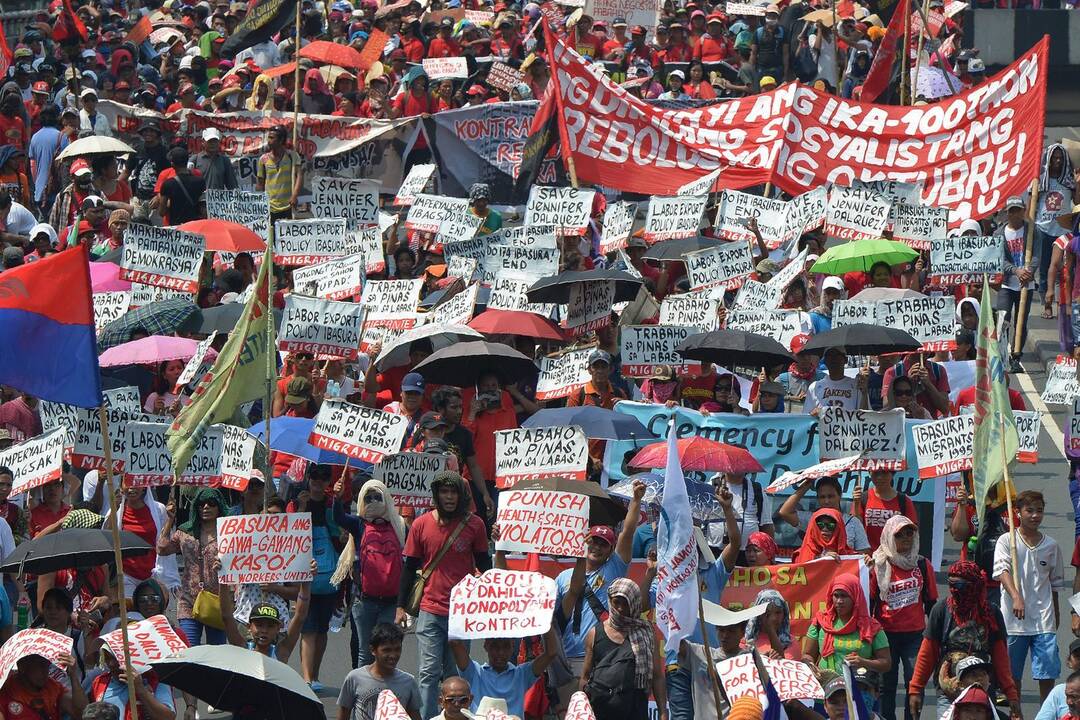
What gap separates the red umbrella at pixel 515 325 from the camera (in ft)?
60.3

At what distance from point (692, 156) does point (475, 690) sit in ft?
36.7

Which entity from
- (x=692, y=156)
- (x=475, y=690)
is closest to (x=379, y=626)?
(x=475, y=690)

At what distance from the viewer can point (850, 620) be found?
1397 cm

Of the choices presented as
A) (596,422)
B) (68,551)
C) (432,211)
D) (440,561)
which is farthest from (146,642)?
(432,211)

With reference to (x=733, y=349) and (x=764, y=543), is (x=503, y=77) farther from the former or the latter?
(x=764, y=543)

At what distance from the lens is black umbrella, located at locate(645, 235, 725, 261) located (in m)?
20.9

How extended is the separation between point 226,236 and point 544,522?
26.8 feet

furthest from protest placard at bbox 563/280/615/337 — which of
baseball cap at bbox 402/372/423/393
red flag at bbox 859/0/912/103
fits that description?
red flag at bbox 859/0/912/103

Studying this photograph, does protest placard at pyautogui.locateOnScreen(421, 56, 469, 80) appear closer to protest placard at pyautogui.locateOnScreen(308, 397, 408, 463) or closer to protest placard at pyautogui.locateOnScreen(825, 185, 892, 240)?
protest placard at pyautogui.locateOnScreen(825, 185, 892, 240)

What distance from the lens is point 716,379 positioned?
17.7m

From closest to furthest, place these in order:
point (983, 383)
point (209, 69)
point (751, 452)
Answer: point (983, 383)
point (751, 452)
point (209, 69)

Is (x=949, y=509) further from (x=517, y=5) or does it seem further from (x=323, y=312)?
(x=517, y=5)

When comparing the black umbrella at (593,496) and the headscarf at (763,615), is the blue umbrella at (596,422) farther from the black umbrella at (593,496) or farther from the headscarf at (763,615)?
the headscarf at (763,615)

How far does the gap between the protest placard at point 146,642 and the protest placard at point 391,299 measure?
21.8ft
